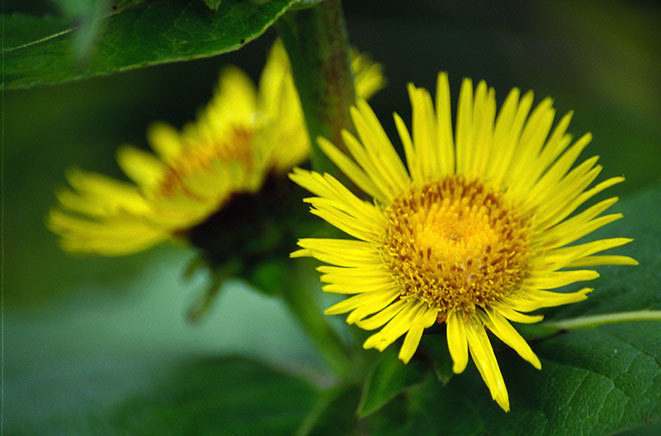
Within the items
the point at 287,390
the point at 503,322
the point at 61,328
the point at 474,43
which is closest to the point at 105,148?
the point at 61,328

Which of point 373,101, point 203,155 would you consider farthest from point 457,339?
point 373,101

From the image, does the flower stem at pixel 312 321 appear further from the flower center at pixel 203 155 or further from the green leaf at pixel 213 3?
the green leaf at pixel 213 3

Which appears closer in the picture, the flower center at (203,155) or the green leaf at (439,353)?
the green leaf at (439,353)

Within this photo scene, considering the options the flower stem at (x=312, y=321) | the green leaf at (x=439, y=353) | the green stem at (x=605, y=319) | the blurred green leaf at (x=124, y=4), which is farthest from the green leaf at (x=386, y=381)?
the blurred green leaf at (x=124, y=4)

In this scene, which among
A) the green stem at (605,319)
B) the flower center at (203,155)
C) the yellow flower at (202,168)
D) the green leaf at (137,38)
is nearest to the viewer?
the green leaf at (137,38)

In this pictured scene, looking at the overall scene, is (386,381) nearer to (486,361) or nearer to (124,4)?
(486,361)

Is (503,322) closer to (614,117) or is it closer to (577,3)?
(614,117)

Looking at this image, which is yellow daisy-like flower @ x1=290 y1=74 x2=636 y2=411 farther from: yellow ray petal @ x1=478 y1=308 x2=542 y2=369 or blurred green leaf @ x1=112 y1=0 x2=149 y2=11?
blurred green leaf @ x1=112 y1=0 x2=149 y2=11
